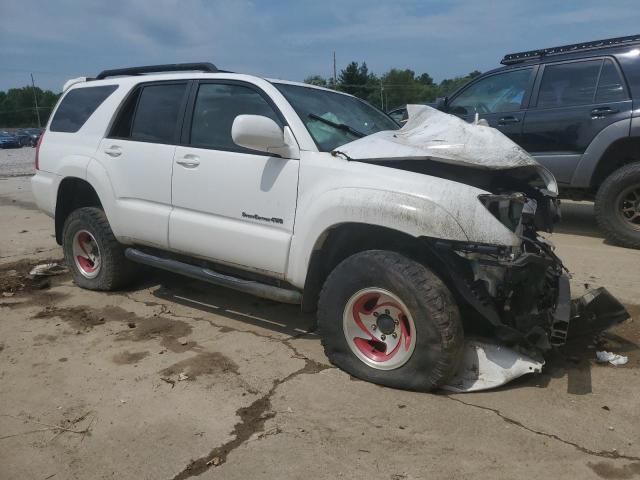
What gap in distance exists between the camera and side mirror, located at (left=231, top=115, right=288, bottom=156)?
3.49 meters

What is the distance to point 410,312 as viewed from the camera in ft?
10.5

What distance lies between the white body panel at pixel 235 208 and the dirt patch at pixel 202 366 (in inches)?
26.0

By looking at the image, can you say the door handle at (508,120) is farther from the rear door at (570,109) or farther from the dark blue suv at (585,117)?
the rear door at (570,109)

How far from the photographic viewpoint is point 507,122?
740 cm

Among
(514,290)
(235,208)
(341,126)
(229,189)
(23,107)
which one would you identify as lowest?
(514,290)

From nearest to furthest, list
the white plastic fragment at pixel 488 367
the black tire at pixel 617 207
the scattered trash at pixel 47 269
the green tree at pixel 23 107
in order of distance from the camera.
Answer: the white plastic fragment at pixel 488 367 → the scattered trash at pixel 47 269 → the black tire at pixel 617 207 → the green tree at pixel 23 107

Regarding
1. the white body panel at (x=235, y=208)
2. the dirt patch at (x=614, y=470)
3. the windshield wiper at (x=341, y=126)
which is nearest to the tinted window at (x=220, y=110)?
the white body panel at (x=235, y=208)

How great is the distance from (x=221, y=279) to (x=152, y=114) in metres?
1.61

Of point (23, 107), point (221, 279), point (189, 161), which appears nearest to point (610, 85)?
point (189, 161)

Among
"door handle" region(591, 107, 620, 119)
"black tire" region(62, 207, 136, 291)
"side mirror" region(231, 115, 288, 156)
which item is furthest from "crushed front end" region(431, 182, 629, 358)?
"door handle" region(591, 107, 620, 119)

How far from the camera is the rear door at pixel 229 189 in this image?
12.4 feet

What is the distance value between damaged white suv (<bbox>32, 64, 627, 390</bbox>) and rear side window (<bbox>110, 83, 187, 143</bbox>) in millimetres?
13

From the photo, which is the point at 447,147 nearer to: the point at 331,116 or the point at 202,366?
the point at 331,116

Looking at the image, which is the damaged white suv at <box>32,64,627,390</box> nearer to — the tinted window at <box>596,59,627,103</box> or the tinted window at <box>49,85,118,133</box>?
the tinted window at <box>49,85,118,133</box>
